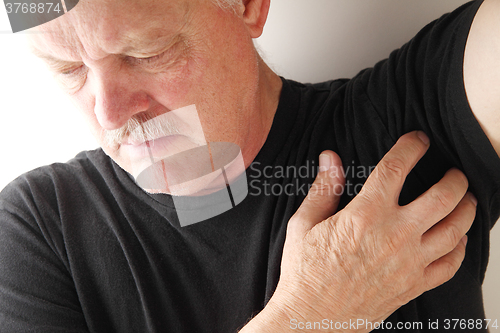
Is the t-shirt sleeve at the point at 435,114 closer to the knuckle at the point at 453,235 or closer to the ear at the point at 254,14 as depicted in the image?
the knuckle at the point at 453,235

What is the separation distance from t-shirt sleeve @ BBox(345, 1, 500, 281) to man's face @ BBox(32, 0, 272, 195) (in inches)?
11.6

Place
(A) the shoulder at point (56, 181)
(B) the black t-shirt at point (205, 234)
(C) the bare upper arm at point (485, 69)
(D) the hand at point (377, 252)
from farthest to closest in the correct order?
(A) the shoulder at point (56, 181)
(B) the black t-shirt at point (205, 234)
(D) the hand at point (377, 252)
(C) the bare upper arm at point (485, 69)

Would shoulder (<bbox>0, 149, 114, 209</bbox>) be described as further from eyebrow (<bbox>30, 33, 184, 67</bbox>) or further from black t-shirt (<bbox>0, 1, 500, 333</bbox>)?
eyebrow (<bbox>30, 33, 184, 67</bbox>)

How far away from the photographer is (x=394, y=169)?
76cm

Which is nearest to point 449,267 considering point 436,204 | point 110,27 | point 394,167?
point 436,204

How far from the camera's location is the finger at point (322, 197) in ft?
2.66

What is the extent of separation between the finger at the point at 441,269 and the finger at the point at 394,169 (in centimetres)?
16

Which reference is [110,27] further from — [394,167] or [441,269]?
[441,269]

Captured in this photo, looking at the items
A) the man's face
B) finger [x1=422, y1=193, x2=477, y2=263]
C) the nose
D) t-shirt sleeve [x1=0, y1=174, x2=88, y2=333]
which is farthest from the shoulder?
finger [x1=422, y1=193, x2=477, y2=263]

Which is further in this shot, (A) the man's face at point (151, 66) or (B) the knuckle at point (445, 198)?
(B) the knuckle at point (445, 198)

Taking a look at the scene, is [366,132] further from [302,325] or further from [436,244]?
[302,325]

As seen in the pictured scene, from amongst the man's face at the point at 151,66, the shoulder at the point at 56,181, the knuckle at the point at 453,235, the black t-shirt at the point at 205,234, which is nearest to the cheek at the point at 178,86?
the man's face at the point at 151,66

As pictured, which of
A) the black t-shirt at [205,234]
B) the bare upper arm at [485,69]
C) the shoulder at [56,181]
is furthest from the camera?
the shoulder at [56,181]

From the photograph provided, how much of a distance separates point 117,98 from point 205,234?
0.41 m
